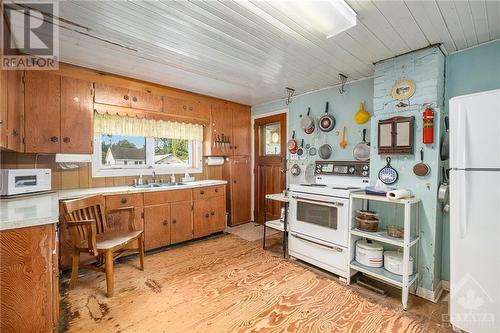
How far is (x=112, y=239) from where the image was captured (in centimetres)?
223

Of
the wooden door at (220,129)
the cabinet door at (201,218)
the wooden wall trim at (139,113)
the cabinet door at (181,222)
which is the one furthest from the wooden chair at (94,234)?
the wooden door at (220,129)

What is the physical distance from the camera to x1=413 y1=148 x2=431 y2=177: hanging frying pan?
2.07m

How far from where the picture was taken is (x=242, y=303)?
197 centimetres

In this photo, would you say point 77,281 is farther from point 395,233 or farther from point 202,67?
point 395,233

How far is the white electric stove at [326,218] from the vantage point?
91.7 inches

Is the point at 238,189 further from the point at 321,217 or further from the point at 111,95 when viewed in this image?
the point at 111,95

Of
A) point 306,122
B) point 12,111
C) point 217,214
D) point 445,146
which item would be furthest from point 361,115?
point 12,111

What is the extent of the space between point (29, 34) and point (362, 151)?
3551mm

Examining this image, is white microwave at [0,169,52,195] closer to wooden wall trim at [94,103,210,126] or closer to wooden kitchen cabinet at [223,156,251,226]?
wooden wall trim at [94,103,210,126]

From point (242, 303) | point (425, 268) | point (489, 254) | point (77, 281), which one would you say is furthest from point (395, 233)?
point (77, 281)

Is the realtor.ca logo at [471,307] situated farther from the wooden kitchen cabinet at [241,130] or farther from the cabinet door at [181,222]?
the wooden kitchen cabinet at [241,130]

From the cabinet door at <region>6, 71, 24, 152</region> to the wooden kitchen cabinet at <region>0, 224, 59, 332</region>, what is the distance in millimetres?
1049

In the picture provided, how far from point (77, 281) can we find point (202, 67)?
2.65 metres

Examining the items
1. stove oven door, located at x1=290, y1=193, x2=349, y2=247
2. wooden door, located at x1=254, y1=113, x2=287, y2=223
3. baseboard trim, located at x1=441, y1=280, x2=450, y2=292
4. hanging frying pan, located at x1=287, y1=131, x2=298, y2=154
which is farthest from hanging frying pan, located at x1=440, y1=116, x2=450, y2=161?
wooden door, located at x1=254, y1=113, x2=287, y2=223
